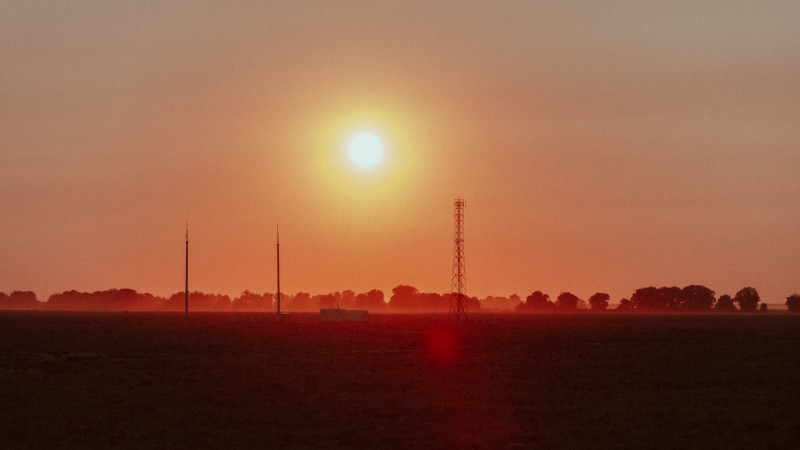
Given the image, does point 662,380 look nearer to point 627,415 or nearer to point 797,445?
point 627,415

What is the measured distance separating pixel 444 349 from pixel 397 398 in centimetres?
2796

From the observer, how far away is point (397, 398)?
114 ft

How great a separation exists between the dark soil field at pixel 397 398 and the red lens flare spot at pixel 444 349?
23 cm

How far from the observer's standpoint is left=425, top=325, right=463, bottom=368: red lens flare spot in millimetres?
51531

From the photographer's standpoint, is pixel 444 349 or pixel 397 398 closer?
pixel 397 398

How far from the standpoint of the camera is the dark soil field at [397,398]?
26.7m

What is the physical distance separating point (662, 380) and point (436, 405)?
1526cm

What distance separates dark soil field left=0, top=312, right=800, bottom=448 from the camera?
26.7 m

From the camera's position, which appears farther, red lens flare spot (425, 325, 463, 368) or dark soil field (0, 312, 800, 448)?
red lens flare spot (425, 325, 463, 368)

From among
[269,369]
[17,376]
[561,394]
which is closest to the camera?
Answer: [561,394]

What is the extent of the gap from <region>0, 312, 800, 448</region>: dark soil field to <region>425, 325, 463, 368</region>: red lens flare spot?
0.76ft

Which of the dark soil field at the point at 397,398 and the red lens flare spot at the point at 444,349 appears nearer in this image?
the dark soil field at the point at 397,398

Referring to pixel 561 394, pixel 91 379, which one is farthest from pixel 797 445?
pixel 91 379

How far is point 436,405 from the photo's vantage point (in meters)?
32.8
